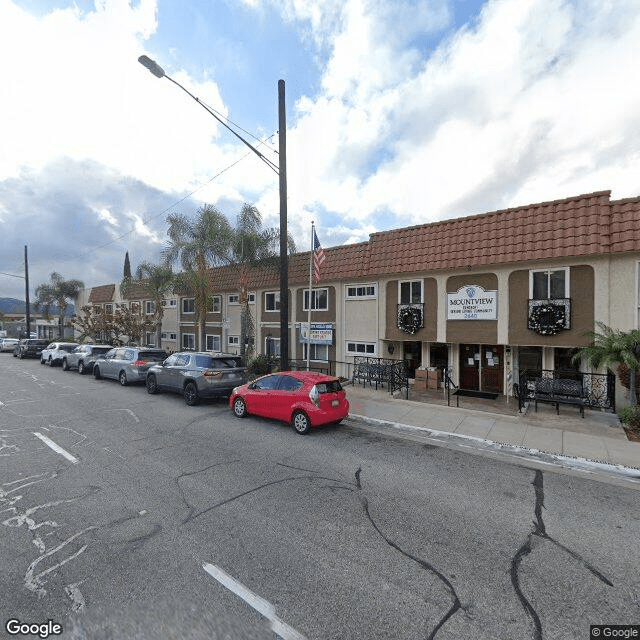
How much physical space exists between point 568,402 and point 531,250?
5.16 metres

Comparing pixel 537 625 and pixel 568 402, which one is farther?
pixel 568 402

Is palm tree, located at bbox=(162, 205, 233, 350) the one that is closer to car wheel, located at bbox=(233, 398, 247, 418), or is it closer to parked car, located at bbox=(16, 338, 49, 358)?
car wheel, located at bbox=(233, 398, 247, 418)

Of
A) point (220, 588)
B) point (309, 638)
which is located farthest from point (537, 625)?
point (220, 588)

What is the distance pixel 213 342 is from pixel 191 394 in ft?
45.4

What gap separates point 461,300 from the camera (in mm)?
14273

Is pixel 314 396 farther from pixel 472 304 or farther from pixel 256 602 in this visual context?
pixel 472 304

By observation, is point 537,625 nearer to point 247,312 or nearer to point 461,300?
point 461,300

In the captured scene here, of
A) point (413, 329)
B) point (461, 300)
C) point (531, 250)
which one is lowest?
point (413, 329)

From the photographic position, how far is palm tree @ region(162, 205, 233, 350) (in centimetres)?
1916

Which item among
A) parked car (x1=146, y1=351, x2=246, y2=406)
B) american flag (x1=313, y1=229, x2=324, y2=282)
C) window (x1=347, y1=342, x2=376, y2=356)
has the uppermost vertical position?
american flag (x1=313, y1=229, x2=324, y2=282)

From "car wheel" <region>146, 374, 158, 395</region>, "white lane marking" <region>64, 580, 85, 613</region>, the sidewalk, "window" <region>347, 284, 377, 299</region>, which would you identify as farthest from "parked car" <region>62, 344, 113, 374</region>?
"white lane marking" <region>64, 580, 85, 613</region>

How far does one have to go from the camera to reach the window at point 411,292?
50.7ft

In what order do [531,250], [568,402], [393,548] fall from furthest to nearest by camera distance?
[531,250], [568,402], [393,548]

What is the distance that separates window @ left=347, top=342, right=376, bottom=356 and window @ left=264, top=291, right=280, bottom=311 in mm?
5666
